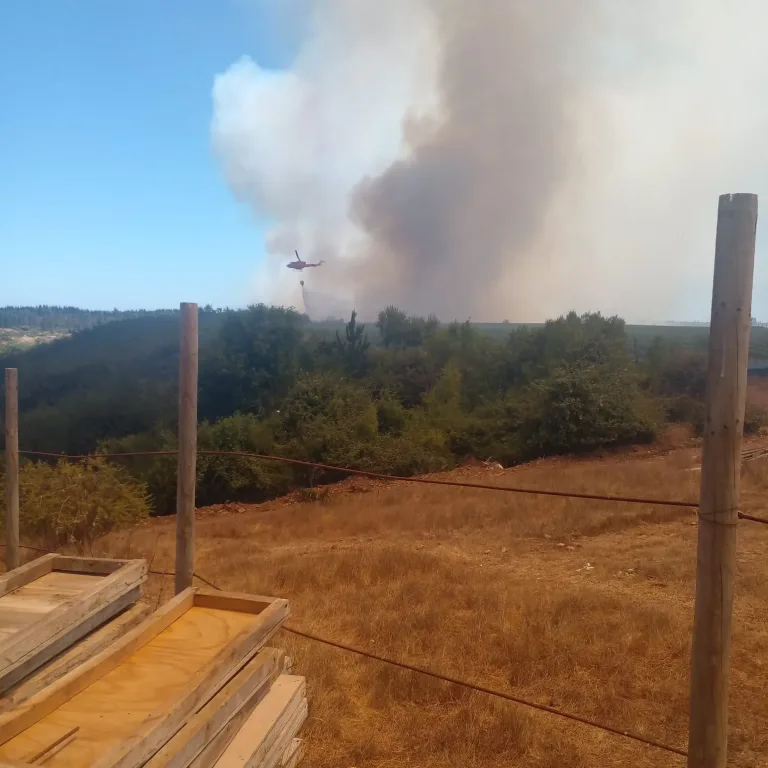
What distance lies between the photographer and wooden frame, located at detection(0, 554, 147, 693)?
297 cm

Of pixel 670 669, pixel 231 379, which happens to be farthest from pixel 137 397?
pixel 670 669

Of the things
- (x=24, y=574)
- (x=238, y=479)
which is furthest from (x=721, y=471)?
(x=238, y=479)

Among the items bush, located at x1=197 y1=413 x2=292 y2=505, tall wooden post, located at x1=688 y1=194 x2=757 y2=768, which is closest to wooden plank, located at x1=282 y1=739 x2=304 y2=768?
tall wooden post, located at x1=688 y1=194 x2=757 y2=768

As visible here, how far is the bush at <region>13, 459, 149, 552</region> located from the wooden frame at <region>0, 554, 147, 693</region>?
5733mm

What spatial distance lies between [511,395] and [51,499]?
21.2 m

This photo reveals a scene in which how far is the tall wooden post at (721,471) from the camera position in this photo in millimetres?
2387

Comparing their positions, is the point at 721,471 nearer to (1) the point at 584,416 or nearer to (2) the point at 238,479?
(2) the point at 238,479

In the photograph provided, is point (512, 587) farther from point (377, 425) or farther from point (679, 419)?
point (679, 419)

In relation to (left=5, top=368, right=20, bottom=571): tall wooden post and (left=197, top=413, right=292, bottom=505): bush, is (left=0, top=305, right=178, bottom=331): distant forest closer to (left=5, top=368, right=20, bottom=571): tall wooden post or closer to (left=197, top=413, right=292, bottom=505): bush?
(left=197, top=413, right=292, bottom=505): bush

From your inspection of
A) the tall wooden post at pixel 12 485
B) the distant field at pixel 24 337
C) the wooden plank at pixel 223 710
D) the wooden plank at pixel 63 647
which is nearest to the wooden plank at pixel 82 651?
the wooden plank at pixel 63 647

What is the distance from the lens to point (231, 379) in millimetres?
36375

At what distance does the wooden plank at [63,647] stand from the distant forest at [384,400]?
60.1ft

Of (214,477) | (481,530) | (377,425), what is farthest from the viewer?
(377,425)

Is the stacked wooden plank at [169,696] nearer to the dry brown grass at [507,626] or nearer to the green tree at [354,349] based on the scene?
the dry brown grass at [507,626]
